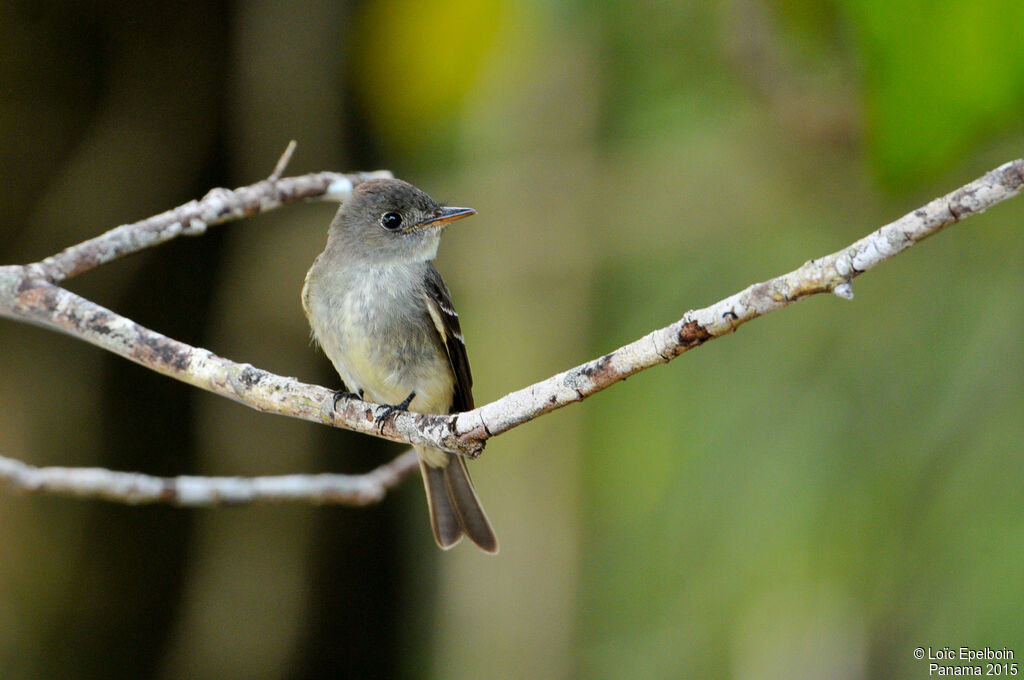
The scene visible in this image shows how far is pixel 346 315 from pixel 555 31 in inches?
55.3

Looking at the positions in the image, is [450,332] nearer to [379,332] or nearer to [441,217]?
[379,332]

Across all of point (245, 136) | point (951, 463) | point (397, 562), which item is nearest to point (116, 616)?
point (397, 562)

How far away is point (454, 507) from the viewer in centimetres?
319

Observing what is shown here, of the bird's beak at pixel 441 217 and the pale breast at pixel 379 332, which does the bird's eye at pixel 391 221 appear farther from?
the pale breast at pixel 379 332

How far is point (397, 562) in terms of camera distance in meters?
4.69

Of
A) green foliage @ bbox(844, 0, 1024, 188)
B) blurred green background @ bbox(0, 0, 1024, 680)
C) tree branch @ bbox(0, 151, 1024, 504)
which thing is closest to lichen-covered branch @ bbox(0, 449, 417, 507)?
tree branch @ bbox(0, 151, 1024, 504)

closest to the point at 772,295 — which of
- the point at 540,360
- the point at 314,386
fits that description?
the point at 314,386

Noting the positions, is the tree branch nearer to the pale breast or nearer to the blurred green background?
the pale breast

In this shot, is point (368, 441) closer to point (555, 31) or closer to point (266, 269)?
point (266, 269)

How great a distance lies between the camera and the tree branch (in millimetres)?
1395

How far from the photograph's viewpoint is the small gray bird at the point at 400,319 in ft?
9.60

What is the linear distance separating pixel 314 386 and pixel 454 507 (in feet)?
3.74

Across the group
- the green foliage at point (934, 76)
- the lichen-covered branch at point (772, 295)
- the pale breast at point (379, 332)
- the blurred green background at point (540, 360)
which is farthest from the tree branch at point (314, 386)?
the blurred green background at point (540, 360)

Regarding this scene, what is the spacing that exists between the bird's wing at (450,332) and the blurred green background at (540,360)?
708 mm
